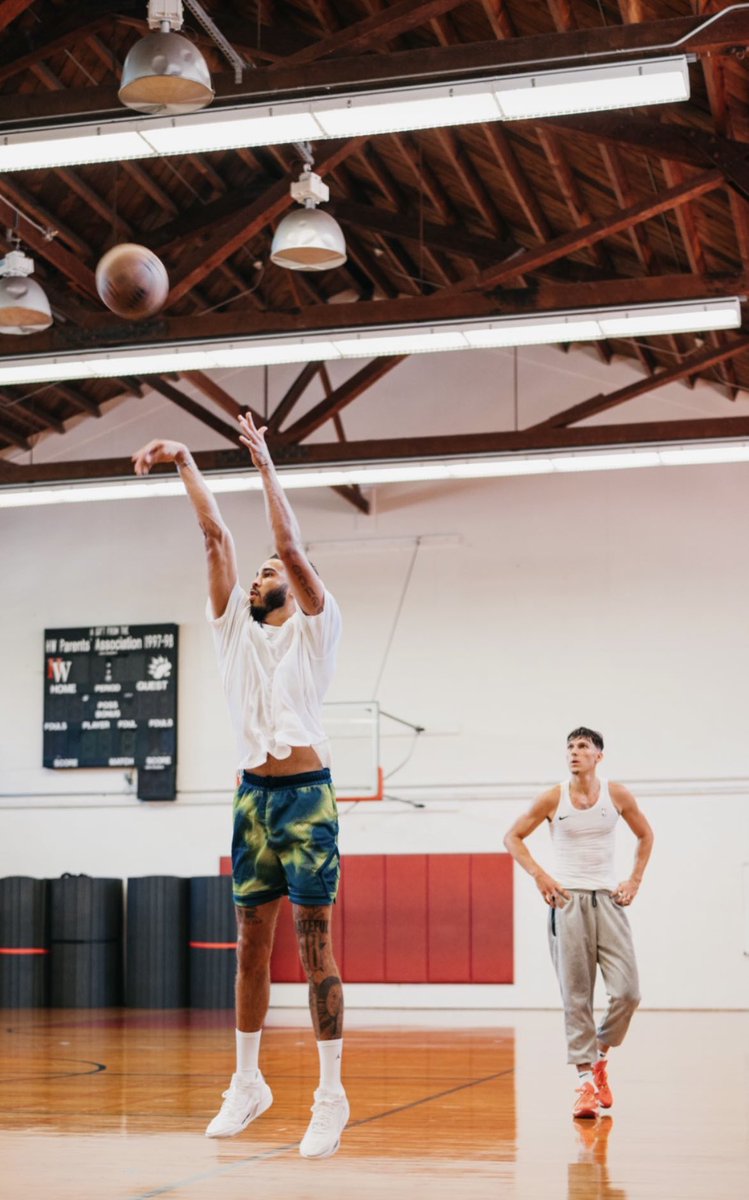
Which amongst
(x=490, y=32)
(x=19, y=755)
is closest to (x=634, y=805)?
(x=490, y=32)

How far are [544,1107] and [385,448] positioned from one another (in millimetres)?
7598

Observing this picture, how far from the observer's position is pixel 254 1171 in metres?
5.24

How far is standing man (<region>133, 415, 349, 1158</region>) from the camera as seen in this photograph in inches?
203

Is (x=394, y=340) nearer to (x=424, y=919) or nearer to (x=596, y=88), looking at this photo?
(x=596, y=88)

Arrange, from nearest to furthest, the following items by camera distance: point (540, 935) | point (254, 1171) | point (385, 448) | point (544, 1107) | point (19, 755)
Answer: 1. point (254, 1171)
2. point (544, 1107)
3. point (385, 448)
4. point (540, 935)
5. point (19, 755)

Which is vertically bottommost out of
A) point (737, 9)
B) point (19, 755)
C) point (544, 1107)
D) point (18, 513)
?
point (544, 1107)

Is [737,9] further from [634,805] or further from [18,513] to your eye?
[18,513]

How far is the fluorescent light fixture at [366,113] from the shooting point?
24.5ft

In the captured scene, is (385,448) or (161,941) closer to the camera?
(385,448)

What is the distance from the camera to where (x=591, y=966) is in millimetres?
7191

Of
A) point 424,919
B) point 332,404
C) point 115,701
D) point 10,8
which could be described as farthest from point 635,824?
point 115,701

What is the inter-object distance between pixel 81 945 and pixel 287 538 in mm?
11742

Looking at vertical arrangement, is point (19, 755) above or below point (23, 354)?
below

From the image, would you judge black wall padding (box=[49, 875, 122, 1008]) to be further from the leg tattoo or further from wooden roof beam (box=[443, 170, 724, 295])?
the leg tattoo
